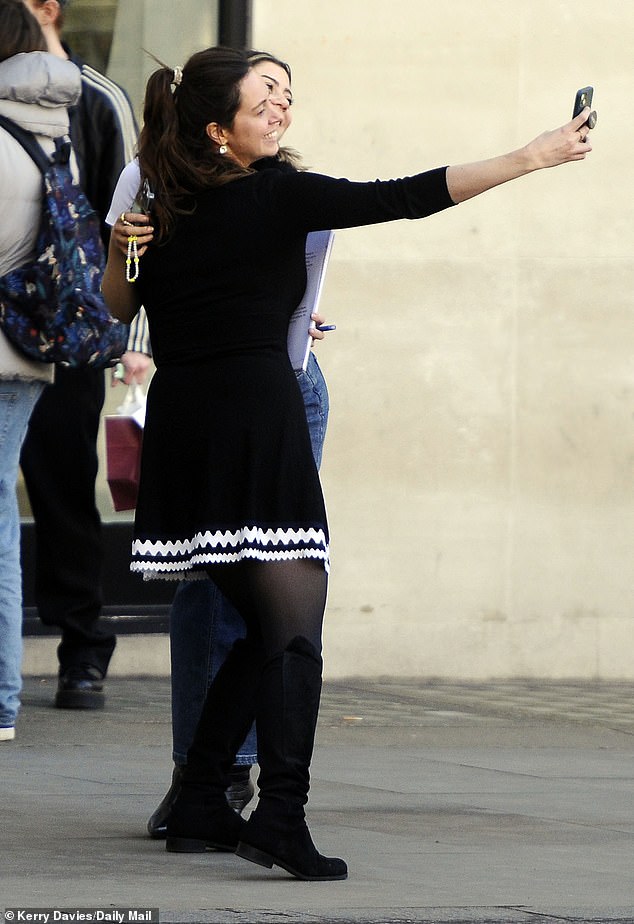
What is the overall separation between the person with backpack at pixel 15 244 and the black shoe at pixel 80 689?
0.66 m

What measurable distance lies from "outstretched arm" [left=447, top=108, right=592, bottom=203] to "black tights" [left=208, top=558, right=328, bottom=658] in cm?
86

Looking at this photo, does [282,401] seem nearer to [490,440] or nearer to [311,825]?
[311,825]

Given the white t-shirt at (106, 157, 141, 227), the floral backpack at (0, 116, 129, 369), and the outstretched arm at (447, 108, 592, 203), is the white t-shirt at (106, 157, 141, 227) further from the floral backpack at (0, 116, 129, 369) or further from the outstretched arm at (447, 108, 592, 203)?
the floral backpack at (0, 116, 129, 369)

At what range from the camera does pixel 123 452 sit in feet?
20.6

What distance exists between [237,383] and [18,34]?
234 centimetres

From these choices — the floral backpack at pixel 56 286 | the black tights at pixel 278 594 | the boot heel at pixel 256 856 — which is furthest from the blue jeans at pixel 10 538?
the boot heel at pixel 256 856

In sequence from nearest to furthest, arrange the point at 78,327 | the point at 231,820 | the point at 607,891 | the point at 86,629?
the point at 607,891 < the point at 231,820 < the point at 78,327 < the point at 86,629

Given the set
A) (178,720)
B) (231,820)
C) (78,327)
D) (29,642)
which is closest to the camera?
(231,820)

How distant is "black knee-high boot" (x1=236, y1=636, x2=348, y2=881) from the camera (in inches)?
163

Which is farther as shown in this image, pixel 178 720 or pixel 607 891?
pixel 178 720

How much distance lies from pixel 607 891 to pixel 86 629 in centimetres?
306

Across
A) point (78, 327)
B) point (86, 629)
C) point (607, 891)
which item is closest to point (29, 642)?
point (86, 629)

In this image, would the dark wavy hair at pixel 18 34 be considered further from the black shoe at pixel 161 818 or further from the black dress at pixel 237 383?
the black shoe at pixel 161 818

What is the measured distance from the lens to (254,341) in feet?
14.1
